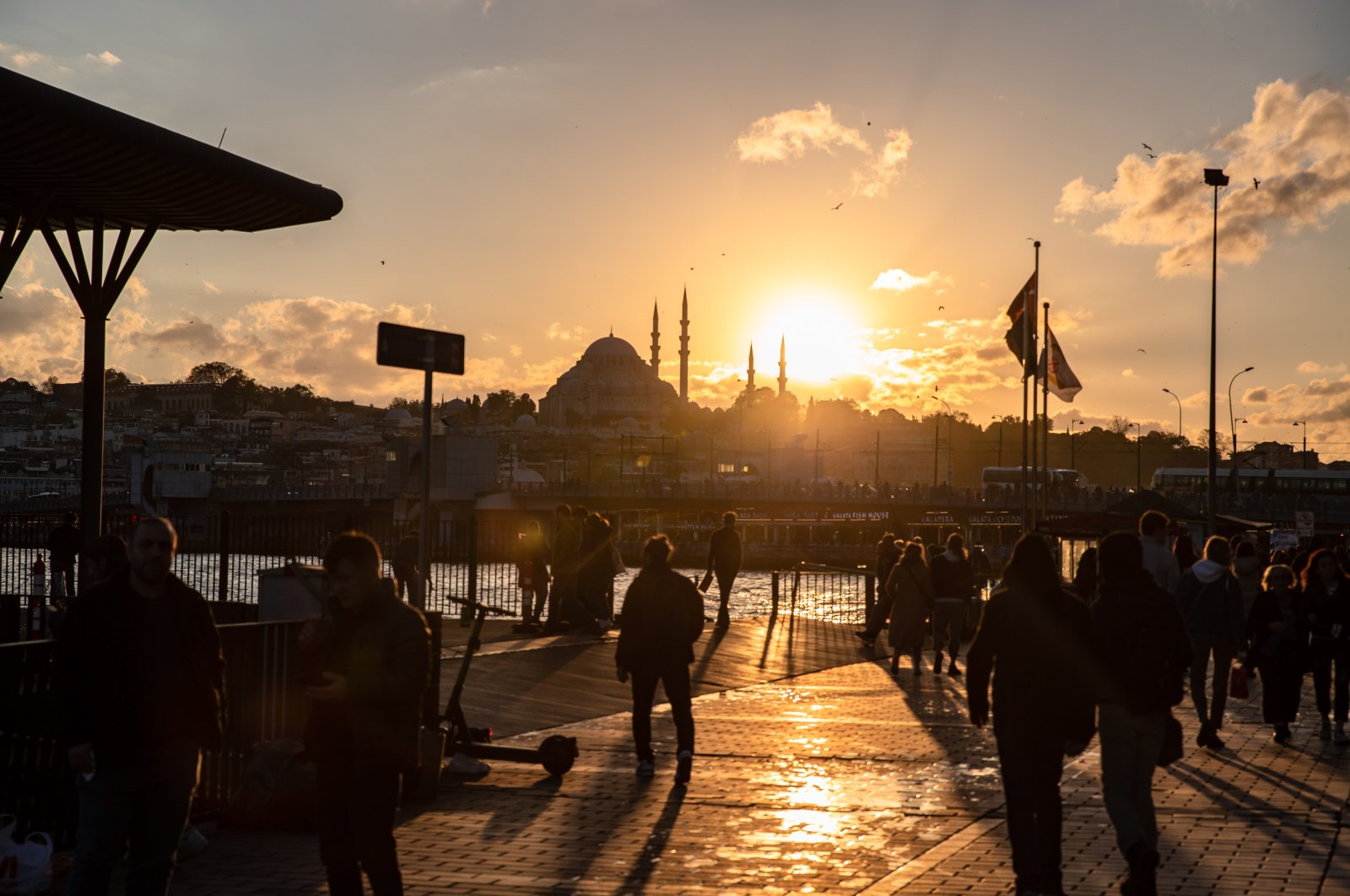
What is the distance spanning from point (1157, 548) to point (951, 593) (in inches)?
230

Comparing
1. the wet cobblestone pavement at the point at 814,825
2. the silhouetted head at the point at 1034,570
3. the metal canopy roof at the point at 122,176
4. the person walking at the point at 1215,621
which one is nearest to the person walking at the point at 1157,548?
the person walking at the point at 1215,621

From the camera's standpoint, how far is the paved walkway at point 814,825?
6.84 metres

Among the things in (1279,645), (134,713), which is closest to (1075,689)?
(134,713)

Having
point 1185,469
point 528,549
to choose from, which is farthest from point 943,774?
point 1185,469

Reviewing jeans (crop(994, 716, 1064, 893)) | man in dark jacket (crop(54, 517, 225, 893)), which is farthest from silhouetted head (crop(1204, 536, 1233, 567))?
man in dark jacket (crop(54, 517, 225, 893))

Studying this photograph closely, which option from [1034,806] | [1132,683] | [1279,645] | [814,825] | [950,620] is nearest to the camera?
[1034,806]

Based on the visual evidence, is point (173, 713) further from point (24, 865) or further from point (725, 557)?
point (725, 557)

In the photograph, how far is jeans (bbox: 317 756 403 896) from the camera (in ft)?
17.6

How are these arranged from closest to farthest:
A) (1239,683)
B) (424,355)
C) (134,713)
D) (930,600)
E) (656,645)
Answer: (134,713)
(424,355)
(656,645)
(1239,683)
(930,600)

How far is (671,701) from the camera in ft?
32.1

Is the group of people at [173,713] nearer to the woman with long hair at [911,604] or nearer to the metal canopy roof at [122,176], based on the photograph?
the metal canopy roof at [122,176]

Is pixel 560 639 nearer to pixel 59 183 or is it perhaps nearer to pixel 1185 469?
pixel 59 183

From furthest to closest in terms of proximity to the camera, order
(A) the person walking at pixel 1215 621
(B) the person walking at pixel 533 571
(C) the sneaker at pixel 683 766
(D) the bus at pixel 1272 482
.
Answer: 1. (D) the bus at pixel 1272 482
2. (B) the person walking at pixel 533 571
3. (A) the person walking at pixel 1215 621
4. (C) the sneaker at pixel 683 766

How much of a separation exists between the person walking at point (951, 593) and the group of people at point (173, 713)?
1214cm
